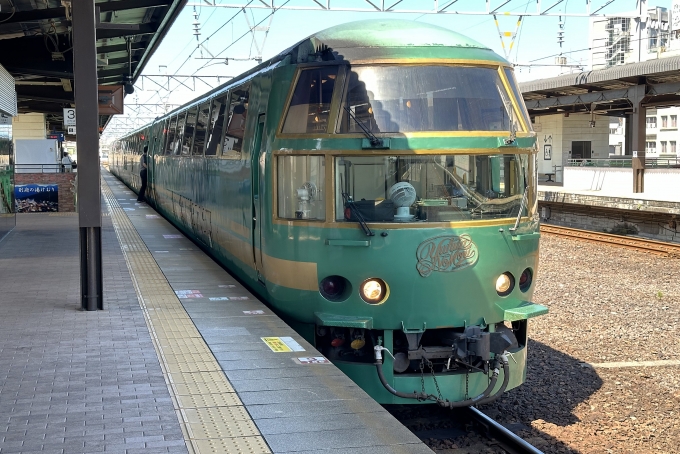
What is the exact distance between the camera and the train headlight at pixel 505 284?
21.9 feet

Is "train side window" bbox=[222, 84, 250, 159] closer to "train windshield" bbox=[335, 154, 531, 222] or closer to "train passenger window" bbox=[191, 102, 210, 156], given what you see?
"train passenger window" bbox=[191, 102, 210, 156]

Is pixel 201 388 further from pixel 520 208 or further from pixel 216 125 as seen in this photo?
pixel 216 125

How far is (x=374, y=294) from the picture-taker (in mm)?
6414

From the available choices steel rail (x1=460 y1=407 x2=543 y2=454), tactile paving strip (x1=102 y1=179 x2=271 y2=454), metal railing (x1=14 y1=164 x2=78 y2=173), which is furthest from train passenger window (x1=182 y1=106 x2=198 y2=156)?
metal railing (x1=14 y1=164 x2=78 y2=173)

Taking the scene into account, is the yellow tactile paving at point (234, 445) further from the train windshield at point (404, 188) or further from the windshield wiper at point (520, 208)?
the windshield wiper at point (520, 208)

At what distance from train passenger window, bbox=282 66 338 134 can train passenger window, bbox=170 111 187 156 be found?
6965mm

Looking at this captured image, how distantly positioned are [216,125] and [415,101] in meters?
4.24

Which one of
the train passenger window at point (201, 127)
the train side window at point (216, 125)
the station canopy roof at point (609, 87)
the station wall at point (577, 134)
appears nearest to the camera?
the train side window at point (216, 125)

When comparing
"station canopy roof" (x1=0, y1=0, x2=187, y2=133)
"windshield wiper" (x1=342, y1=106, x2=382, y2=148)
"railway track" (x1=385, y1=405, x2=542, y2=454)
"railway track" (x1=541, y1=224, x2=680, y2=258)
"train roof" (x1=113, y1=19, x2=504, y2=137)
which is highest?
"station canopy roof" (x1=0, y1=0, x2=187, y2=133)

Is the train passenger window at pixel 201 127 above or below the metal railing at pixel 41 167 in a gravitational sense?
above

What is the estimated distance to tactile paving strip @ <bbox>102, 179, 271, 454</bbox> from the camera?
14.7 ft

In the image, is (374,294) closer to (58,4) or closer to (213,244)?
(213,244)

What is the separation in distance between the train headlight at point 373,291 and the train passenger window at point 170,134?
9.40 m

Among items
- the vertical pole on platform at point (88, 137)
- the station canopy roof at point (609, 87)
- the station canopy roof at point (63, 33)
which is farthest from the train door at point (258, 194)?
the station canopy roof at point (609, 87)
